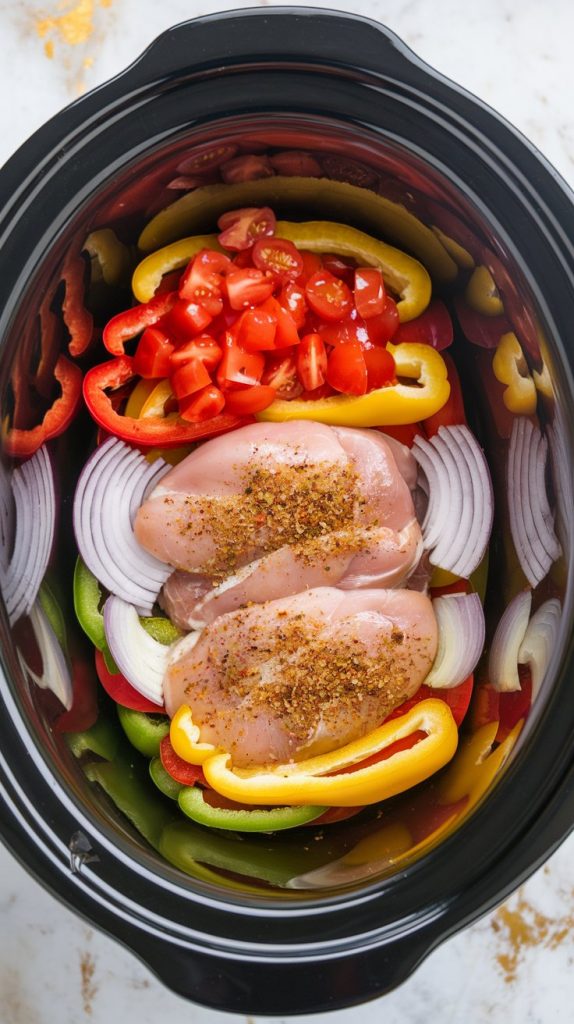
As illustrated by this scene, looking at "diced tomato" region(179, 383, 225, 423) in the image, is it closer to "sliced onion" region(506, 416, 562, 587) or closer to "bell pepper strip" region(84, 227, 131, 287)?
"bell pepper strip" region(84, 227, 131, 287)

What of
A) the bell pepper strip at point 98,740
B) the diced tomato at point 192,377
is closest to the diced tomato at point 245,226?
the diced tomato at point 192,377

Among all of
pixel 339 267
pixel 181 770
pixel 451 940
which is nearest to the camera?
pixel 181 770

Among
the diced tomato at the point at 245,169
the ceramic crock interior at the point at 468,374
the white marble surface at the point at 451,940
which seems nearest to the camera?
the ceramic crock interior at the point at 468,374

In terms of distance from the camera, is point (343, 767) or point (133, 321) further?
point (133, 321)

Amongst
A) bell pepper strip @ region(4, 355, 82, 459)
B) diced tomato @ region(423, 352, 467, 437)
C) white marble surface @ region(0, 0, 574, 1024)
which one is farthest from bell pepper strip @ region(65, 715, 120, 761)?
diced tomato @ region(423, 352, 467, 437)

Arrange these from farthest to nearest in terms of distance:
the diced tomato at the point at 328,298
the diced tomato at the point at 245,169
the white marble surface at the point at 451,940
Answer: the white marble surface at the point at 451,940, the diced tomato at the point at 328,298, the diced tomato at the point at 245,169

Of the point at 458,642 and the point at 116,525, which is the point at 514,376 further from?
the point at 116,525

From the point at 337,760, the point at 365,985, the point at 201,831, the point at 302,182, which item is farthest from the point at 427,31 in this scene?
the point at 365,985

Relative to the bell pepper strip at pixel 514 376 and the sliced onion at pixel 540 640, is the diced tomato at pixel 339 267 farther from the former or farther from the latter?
the sliced onion at pixel 540 640

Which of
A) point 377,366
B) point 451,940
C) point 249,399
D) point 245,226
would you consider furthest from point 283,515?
point 451,940
